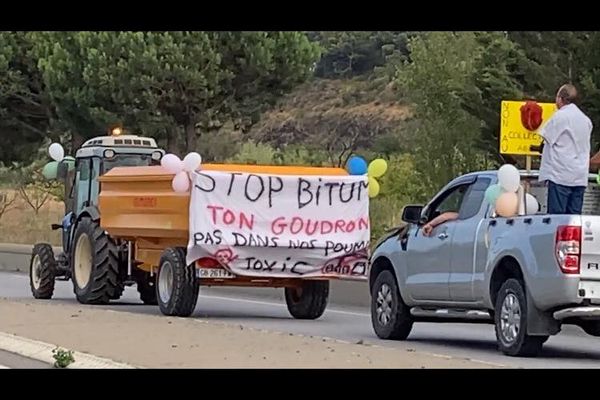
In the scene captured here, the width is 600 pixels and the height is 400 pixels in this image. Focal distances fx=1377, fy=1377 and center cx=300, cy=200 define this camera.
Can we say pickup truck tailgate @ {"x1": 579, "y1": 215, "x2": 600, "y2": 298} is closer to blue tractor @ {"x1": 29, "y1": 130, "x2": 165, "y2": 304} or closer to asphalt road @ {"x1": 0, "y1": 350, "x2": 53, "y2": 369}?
asphalt road @ {"x1": 0, "y1": 350, "x2": 53, "y2": 369}

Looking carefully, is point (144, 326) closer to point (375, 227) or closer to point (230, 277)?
point (230, 277)

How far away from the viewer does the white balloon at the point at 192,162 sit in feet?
61.1

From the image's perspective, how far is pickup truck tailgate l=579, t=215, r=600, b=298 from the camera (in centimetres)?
1306

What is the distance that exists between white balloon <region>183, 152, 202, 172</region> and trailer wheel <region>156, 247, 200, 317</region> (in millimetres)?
1252

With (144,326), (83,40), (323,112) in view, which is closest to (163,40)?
(83,40)

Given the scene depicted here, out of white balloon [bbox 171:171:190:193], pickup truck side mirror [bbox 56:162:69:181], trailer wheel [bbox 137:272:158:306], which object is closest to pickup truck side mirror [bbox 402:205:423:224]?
white balloon [bbox 171:171:190:193]

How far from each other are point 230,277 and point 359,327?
1896 mm

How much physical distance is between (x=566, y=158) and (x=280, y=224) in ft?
18.1

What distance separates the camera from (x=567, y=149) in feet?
48.1

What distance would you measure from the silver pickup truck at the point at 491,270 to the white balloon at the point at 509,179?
1.17 ft

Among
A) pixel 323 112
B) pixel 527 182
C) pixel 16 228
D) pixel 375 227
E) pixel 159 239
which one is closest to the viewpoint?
pixel 527 182

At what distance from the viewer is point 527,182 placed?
50.8 ft

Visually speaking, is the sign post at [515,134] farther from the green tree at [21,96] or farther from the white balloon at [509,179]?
the green tree at [21,96]

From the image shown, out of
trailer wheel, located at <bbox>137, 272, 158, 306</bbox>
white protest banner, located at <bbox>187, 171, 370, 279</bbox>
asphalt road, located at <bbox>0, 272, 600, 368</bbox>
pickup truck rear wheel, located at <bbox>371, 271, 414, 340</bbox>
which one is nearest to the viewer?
asphalt road, located at <bbox>0, 272, 600, 368</bbox>
